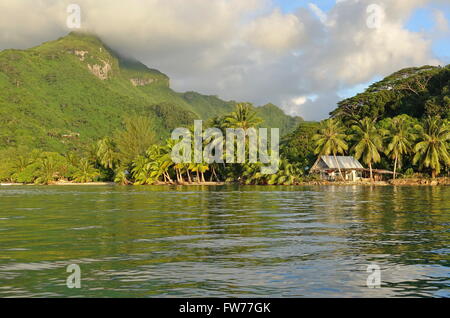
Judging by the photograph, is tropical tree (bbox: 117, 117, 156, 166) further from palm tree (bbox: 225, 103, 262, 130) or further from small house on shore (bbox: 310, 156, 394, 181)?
small house on shore (bbox: 310, 156, 394, 181)

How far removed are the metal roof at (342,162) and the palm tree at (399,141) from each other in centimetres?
570

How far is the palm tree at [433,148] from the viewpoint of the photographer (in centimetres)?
6369

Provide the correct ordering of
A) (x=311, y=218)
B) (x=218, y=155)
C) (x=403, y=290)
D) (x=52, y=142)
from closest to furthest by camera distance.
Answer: (x=403, y=290)
(x=311, y=218)
(x=218, y=155)
(x=52, y=142)

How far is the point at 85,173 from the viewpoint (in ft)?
305

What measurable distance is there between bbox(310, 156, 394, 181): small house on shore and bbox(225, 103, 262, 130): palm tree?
13.0m

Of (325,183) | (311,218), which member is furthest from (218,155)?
(311,218)

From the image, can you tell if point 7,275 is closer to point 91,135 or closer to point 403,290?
point 403,290

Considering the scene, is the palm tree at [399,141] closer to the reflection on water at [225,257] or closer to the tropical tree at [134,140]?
the tropical tree at [134,140]

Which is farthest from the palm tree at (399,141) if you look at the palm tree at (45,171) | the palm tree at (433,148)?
the palm tree at (45,171)

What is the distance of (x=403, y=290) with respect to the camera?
7.89 m

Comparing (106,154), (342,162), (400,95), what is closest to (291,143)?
(342,162)

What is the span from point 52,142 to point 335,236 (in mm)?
130277

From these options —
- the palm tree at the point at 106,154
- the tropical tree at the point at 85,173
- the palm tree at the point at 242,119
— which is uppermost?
the palm tree at the point at 242,119

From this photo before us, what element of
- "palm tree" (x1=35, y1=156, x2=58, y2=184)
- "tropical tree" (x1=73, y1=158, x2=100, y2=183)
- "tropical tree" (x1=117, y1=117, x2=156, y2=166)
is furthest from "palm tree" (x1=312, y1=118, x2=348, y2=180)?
"palm tree" (x1=35, y1=156, x2=58, y2=184)
